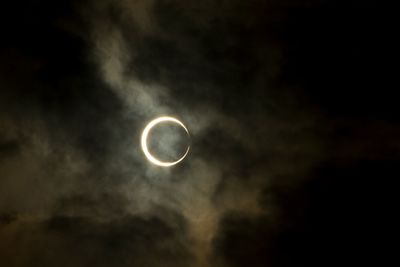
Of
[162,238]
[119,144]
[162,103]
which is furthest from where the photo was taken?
[162,238]

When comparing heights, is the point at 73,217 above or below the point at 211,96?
below

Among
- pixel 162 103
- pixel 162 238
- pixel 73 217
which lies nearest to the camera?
pixel 162 103

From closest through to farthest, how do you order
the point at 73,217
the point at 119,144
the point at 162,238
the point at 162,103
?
the point at 162,103, the point at 119,144, the point at 73,217, the point at 162,238

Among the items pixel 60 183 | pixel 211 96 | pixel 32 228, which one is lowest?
pixel 32 228

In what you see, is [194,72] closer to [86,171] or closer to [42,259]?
[86,171]

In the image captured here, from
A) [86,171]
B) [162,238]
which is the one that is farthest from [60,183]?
[162,238]

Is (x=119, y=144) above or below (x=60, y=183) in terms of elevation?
above

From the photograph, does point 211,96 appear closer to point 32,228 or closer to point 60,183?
point 60,183

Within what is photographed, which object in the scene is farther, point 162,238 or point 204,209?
point 162,238

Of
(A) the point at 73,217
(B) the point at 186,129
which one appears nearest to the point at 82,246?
(A) the point at 73,217
